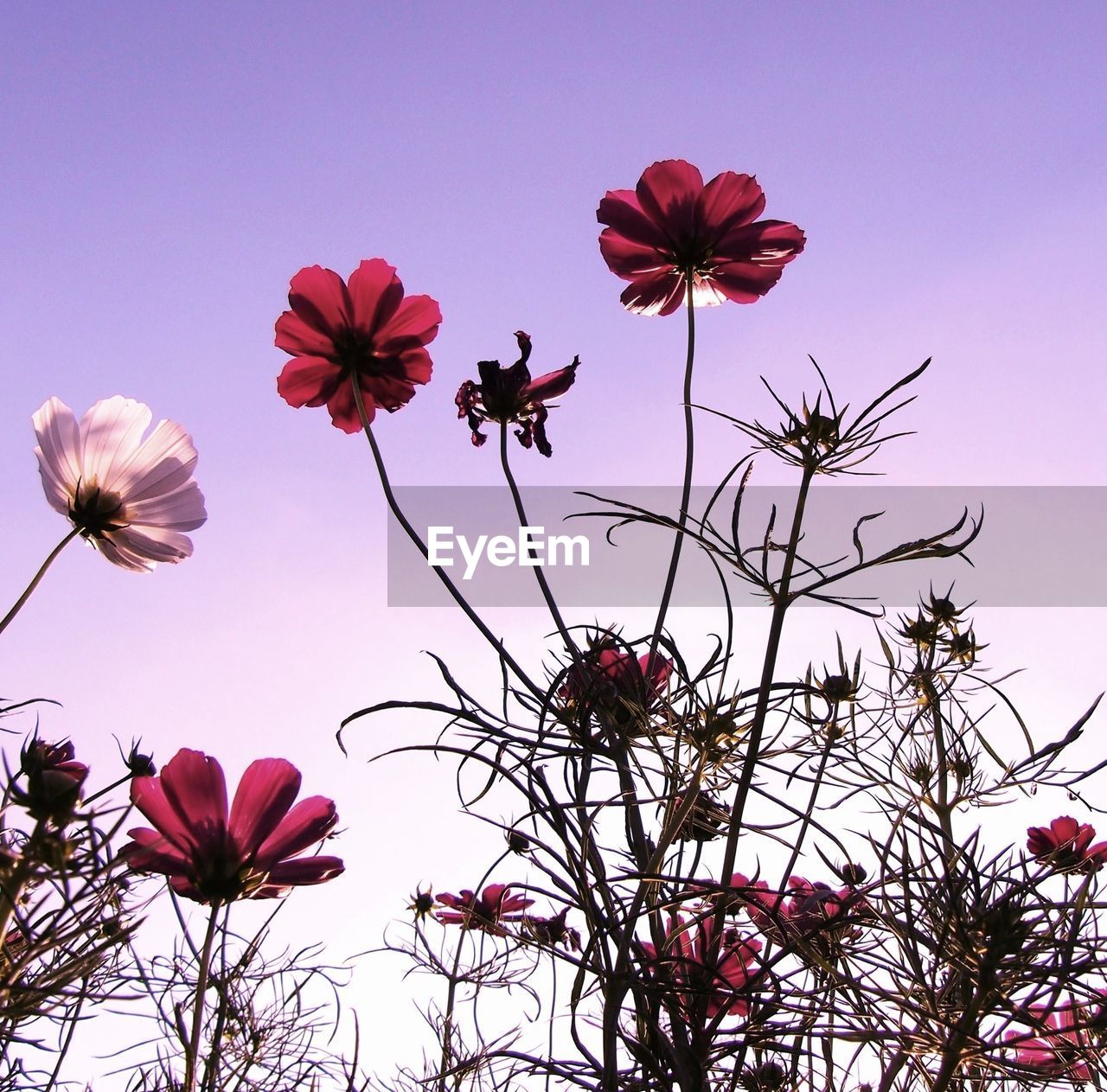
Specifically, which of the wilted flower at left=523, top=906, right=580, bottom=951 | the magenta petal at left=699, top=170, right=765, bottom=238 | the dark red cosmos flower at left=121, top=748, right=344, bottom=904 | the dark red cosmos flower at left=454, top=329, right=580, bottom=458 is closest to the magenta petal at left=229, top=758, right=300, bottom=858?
the dark red cosmos flower at left=121, top=748, right=344, bottom=904

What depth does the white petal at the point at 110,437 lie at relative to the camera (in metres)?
0.88

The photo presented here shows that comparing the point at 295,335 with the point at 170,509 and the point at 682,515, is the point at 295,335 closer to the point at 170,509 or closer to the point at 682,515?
the point at 170,509

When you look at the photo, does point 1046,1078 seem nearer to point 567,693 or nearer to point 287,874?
point 567,693

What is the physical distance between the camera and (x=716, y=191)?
902 mm

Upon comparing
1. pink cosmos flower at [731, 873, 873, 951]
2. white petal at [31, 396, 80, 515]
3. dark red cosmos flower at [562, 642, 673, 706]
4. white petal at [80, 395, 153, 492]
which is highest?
white petal at [80, 395, 153, 492]

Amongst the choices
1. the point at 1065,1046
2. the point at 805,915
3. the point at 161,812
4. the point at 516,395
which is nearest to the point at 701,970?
the point at 805,915

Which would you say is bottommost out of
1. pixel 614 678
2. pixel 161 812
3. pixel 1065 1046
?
pixel 1065 1046

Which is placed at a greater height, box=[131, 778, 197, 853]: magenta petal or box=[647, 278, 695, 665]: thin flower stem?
box=[647, 278, 695, 665]: thin flower stem

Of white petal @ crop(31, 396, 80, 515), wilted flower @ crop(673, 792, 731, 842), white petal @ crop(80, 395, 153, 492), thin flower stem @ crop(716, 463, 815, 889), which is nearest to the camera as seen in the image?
thin flower stem @ crop(716, 463, 815, 889)

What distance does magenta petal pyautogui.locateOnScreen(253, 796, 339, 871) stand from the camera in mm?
667

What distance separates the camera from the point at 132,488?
0.89 meters

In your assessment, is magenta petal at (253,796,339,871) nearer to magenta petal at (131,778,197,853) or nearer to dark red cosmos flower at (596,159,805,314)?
magenta petal at (131,778,197,853)

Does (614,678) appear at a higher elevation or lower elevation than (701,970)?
higher

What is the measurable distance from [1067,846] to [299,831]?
0.56m
